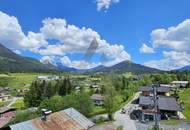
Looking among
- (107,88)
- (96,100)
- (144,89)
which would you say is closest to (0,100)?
(96,100)

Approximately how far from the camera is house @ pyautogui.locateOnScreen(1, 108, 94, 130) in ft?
90.8

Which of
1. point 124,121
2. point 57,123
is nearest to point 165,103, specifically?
point 124,121

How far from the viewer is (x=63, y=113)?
34.0 m

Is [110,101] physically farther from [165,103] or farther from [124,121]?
[165,103]

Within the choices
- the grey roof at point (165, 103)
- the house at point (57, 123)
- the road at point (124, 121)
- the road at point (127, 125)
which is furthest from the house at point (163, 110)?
the house at point (57, 123)

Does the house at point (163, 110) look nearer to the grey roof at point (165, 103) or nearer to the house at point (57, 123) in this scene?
the grey roof at point (165, 103)

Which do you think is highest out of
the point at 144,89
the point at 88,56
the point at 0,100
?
the point at 88,56

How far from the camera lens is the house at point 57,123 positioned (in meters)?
27.7

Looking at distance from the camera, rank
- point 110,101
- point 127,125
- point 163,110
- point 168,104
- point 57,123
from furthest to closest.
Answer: point 168,104 < point 163,110 < point 110,101 < point 127,125 < point 57,123

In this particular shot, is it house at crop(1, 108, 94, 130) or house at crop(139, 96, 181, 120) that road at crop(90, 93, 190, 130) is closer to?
house at crop(139, 96, 181, 120)

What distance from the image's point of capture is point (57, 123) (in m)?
30.9

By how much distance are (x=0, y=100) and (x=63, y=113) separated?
11793 centimetres

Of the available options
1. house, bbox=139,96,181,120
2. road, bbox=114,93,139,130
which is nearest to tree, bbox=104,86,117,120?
road, bbox=114,93,139,130

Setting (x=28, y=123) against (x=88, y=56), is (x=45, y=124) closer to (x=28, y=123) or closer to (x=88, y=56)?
(x=28, y=123)
